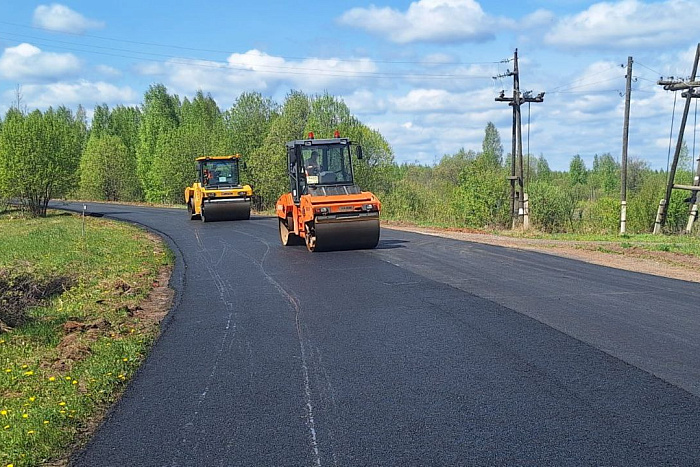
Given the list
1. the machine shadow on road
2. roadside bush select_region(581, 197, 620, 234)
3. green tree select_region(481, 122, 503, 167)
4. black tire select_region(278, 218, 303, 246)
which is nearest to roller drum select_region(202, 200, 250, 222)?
black tire select_region(278, 218, 303, 246)

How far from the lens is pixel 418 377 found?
6.50 metres

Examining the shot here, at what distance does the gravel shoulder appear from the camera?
A: 1454 cm

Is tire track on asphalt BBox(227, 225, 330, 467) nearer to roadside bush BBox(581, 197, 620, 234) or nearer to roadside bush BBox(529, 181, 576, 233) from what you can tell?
roadside bush BBox(581, 197, 620, 234)

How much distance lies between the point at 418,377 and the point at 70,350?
396 cm

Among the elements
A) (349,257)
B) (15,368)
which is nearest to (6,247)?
(349,257)

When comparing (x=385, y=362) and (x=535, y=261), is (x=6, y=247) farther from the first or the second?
(x=385, y=362)

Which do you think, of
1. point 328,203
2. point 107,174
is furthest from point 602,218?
point 107,174

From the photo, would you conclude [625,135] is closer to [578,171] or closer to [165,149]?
[165,149]

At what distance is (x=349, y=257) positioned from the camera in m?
16.3

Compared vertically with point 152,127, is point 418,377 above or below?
below

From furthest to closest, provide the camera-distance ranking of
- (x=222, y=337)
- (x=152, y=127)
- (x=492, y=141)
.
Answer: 1. (x=492, y=141)
2. (x=152, y=127)
3. (x=222, y=337)

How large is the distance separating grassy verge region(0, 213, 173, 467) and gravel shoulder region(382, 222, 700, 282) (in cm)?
981

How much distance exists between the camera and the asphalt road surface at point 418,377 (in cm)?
479

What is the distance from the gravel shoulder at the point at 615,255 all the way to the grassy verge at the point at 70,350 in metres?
9.81
